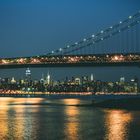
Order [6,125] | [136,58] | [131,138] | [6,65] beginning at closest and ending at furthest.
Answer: [131,138] < [6,125] < [136,58] < [6,65]

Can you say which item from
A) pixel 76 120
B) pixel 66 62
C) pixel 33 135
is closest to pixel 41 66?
pixel 66 62

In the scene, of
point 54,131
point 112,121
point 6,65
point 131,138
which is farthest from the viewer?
point 6,65

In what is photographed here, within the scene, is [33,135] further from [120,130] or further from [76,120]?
[76,120]

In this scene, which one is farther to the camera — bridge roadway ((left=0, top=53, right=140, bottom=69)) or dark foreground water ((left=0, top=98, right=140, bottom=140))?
bridge roadway ((left=0, top=53, right=140, bottom=69))

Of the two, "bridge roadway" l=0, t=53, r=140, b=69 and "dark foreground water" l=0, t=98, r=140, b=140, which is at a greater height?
"bridge roadway" l=0, t=53, r=140, b=69

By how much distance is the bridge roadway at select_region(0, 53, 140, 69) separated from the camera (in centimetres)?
7712

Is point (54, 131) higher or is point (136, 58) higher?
point (136, 58)

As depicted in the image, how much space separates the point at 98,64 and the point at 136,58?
16.3ft

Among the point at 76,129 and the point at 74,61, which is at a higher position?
the point at 74,61

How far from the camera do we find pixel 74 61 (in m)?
81.9

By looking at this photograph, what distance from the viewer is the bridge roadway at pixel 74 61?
77.1 m

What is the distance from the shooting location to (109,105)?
71625mm

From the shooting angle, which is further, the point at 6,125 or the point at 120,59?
the point at 120,59

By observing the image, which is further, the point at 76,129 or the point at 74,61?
the point at 74,61
